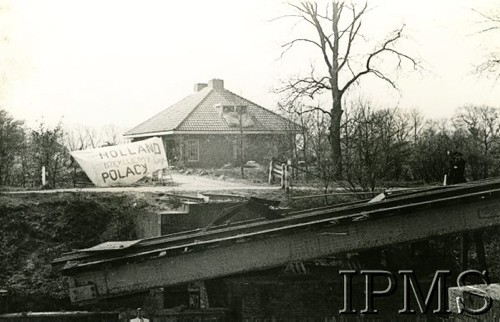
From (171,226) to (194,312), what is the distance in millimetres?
3502

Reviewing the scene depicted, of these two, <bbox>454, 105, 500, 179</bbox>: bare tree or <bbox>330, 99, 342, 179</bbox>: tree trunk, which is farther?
<bbox>454, 105, 500, 179</bbox>: bare tree

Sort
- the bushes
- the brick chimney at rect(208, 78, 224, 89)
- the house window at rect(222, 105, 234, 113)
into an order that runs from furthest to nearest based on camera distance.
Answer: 1. the house window at rect(222, 105, 234, 113)
2. the brick chimney at rect(208, 78, 224, 89)
3. the bushes

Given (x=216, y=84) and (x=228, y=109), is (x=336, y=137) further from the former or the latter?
(x=228, y=109)

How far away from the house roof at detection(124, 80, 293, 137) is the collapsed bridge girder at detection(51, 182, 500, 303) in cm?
1703

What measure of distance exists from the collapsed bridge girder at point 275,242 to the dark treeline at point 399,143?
14.7 ft

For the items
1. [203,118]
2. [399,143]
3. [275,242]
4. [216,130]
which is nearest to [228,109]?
[203,118]

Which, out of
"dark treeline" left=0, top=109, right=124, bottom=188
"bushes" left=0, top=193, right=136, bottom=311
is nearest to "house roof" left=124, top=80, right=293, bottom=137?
"dark treeline" left=0, top=109, right=124, bottom=188

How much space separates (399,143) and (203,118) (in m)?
15.8

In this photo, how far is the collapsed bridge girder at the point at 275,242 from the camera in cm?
813

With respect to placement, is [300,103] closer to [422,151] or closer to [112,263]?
[422,151]

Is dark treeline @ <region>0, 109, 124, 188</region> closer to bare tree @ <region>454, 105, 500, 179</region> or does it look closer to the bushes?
the bushes

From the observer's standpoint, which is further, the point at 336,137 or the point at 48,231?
the point at 336,137

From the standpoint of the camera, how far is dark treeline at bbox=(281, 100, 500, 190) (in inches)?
527

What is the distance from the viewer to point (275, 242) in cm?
835
